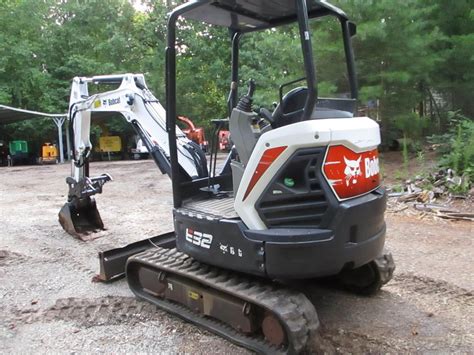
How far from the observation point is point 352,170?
9.75 feet

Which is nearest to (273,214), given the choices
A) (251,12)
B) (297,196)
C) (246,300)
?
(297,196)

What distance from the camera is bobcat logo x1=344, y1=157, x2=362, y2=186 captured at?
9.64ft

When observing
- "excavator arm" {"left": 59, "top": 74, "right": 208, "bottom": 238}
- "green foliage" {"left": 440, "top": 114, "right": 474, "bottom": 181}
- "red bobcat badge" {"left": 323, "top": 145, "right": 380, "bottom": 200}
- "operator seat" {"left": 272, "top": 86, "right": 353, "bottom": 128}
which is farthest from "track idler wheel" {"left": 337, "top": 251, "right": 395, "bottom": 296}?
"green foliage" {"left": 440, "top": 114, "right": 474, "bottom": 181}

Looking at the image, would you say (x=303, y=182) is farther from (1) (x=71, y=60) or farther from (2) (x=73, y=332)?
(1) (x=71, y=60)

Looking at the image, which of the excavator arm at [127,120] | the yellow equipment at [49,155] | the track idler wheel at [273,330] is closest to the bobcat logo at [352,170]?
the track idler wheel at [273,330]

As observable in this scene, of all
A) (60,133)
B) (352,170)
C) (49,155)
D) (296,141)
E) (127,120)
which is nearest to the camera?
(296,141)

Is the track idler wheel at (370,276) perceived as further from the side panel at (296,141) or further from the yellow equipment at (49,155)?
the yellow equipment at (49,155)

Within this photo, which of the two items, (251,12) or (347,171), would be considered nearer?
(347,171)

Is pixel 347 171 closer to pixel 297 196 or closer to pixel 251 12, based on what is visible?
pixel 297 196

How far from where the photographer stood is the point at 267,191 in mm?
3006

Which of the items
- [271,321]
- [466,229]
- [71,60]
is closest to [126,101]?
[271,321]

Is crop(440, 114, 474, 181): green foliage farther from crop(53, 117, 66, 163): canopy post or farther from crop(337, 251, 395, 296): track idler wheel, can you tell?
crop(53, 117, 66, 163): canopy post

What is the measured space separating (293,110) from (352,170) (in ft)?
1.98

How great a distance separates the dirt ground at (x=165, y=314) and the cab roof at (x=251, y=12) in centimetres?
229
